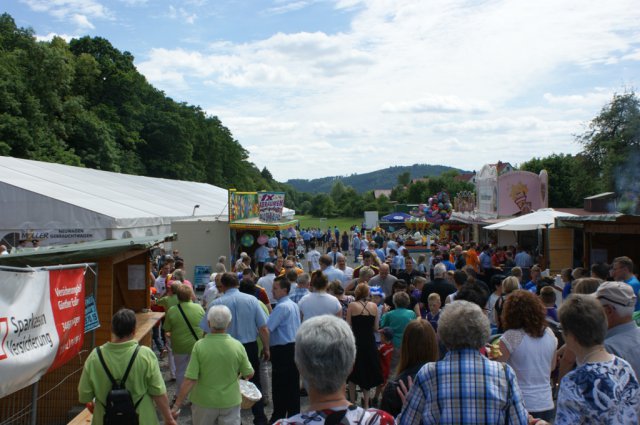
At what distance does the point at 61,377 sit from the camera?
7.29 metres

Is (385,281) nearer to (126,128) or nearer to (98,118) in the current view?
(98,118)

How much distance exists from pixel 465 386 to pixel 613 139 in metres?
45.5

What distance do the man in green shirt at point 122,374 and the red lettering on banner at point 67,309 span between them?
3.54ft

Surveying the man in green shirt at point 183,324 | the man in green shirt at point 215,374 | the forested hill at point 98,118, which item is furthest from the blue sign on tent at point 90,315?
the forested hill at point 98,118

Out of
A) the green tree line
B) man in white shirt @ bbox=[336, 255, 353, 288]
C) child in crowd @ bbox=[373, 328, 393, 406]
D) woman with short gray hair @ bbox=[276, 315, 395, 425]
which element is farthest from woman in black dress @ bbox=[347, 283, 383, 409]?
the green tree line

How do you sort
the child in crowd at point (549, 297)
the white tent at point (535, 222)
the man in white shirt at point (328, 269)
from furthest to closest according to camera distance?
the white tent at point (535, 222) → the man in white shirt at point (328, 269) → the child in crowd at point (549, 297)

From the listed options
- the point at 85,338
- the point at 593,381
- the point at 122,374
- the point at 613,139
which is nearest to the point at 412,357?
the point at 593,381

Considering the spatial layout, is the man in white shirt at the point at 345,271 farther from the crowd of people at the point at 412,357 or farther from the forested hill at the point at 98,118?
the forested hill at the point at 98,118

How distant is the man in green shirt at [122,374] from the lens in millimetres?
4637

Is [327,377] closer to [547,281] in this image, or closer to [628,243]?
[547,281]

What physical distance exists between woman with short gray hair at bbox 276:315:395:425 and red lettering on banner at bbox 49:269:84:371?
12.3ft

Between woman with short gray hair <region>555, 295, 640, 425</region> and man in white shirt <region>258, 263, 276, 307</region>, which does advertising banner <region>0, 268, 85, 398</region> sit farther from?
man in white shirt <region>258, 263, 276, 307</region>

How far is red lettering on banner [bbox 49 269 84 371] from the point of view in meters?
5.60

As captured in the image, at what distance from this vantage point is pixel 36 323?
16.9 ft
